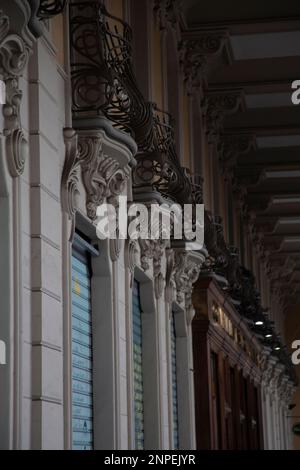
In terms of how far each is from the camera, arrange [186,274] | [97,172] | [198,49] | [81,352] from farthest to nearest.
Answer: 1. [198,49]
2. [186,274]
3. [81,352]
4. [97,172]

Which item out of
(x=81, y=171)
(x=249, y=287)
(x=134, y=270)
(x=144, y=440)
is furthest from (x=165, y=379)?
(x=249, y=287)

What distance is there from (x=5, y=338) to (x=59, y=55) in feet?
7.80

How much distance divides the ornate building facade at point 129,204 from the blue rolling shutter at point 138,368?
3 centimetres

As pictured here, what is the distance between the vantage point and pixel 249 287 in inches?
825

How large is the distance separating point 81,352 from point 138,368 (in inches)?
101

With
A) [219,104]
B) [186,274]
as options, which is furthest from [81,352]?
[219,104]

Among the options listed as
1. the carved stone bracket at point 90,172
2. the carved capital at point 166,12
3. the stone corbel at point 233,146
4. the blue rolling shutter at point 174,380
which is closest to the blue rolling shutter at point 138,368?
the blue rolling shutter at point 174,380

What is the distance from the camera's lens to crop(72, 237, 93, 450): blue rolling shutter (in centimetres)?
873

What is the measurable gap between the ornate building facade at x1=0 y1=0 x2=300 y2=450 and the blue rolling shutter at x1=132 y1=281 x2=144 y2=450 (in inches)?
1.2

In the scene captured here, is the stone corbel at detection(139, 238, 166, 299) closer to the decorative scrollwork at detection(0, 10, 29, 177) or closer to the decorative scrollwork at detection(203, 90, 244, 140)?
the decorative scrollwork at detection(0, 10, 29, 177)

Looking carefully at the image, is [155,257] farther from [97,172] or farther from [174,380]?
[97,172]

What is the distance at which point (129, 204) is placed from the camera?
10.2 metres
